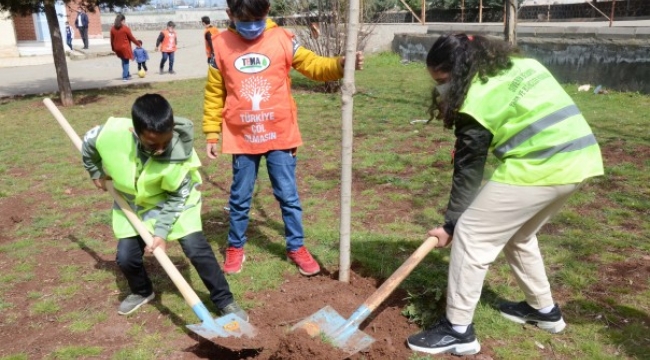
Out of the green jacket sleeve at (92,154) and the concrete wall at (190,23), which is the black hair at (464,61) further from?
the concrete wall at (190,23)

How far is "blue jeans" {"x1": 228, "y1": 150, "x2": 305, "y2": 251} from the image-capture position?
3.79 m

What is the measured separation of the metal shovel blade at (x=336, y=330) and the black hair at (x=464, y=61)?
1.20m

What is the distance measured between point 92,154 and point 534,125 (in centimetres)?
240

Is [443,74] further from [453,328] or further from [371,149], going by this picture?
[371,149]

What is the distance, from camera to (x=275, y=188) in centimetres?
388

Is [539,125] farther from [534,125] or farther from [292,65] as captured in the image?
[292,65]

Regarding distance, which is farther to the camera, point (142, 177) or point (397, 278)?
point (142, 177)

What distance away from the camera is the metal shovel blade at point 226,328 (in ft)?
9.77

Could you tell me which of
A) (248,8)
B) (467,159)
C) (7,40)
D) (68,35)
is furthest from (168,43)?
(467,159)

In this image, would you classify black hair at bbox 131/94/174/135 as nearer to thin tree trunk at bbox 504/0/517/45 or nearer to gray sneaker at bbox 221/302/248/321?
gray sneaker at bbox 221/302/248/321

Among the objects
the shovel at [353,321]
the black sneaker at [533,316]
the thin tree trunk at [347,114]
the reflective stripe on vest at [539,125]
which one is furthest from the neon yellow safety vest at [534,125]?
the black sneaker at [533,316]

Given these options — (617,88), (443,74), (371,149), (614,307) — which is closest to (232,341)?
(443,74)

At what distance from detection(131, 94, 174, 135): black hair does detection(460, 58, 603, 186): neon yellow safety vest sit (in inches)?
58.2

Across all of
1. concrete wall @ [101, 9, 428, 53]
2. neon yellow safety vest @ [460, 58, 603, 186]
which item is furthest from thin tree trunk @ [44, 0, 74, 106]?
neon yellow safety vest @ [460, 58, 603, 186]
